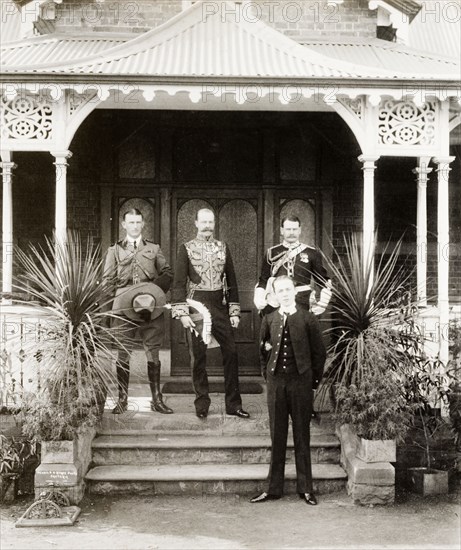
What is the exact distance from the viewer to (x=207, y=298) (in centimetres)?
735

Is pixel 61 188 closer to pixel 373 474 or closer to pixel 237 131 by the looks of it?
pixel 237 131

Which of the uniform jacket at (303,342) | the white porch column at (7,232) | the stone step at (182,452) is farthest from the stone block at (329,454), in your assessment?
the white porch column at (7,232)

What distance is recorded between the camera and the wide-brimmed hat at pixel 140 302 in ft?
23.4

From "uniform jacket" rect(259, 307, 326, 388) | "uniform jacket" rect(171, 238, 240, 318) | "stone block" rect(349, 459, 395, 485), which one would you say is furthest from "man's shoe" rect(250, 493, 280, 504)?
"uniform jacket" rect(171, 238, 240, 318)

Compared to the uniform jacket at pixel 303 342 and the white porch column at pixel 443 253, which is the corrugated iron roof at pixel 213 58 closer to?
the white porch column at pixel 443 253

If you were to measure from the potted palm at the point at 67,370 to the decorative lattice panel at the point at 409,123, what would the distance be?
335cm

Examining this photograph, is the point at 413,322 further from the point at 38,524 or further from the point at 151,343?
the point at 38,524

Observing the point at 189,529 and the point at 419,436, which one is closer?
the point at 189,529

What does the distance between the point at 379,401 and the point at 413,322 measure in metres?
0.86

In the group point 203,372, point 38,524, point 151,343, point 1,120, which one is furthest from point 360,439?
point 1,120

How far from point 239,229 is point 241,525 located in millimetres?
4777

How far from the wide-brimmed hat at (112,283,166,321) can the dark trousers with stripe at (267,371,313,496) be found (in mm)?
1405

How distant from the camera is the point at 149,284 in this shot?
23.8 ft

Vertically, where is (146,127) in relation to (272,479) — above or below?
above
